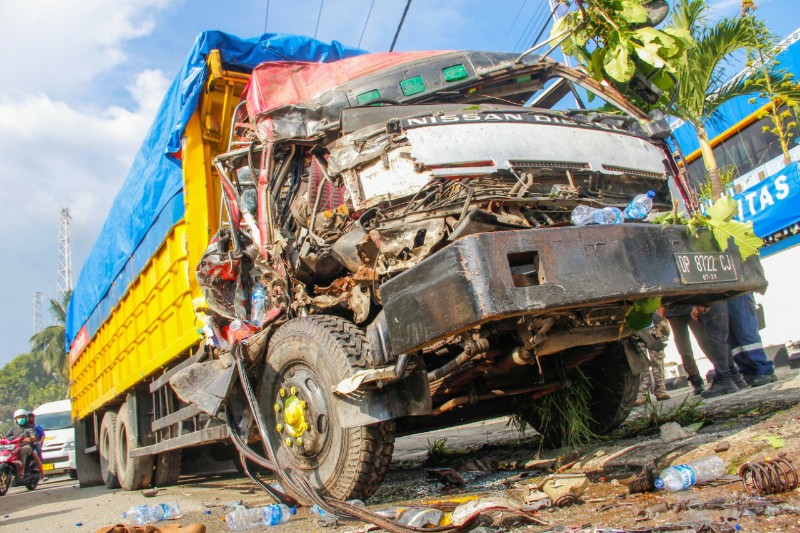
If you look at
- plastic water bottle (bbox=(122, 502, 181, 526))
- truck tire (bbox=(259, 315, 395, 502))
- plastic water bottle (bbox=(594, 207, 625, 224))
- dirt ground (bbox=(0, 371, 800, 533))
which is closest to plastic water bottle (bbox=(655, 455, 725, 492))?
dirt ground (bbox=(0, 371, 800, 533))

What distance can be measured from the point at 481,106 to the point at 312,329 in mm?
1668

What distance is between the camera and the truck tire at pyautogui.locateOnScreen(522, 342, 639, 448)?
4.00 metres

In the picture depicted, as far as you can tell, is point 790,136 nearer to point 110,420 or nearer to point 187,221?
point 187,221

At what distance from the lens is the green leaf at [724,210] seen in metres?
2.90

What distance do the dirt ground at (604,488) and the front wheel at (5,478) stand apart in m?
4.52

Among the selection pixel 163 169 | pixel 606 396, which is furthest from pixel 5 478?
pixel 606 396

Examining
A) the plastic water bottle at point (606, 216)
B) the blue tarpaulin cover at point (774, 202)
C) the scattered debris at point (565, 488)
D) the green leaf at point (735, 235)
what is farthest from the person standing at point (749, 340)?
the blue tarpaulin cover at point (774, 202)

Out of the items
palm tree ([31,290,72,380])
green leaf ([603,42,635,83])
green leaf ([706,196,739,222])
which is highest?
palm tree ([31,290,72,380])

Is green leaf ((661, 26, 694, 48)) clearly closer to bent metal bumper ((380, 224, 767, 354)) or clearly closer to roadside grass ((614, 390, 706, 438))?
bent metal bumper ((380, 224, 767, 354))

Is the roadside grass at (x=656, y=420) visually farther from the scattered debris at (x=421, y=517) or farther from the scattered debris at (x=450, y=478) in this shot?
the scattered debris at (x=421, y=517)

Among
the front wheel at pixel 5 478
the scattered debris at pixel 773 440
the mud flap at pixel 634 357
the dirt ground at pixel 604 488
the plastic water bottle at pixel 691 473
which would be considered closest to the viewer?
the dirt ground at pixel 604 488

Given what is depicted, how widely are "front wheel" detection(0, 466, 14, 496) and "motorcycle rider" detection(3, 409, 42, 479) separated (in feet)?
0.97

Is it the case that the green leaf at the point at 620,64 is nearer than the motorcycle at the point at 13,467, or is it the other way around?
the green leaf at the point at 620,64

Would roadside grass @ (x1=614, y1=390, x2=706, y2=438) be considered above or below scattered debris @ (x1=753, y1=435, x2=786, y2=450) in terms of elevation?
above
